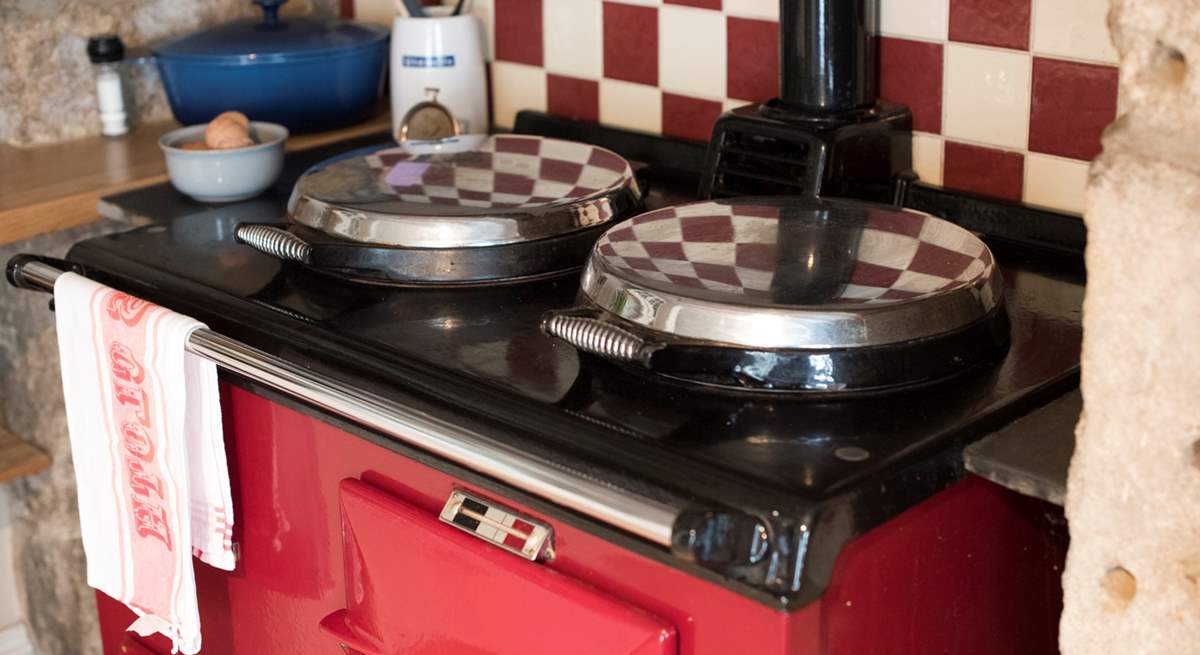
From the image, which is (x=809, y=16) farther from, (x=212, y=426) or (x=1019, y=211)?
(x=212, y=426)

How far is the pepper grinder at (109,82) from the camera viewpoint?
1.96 meters

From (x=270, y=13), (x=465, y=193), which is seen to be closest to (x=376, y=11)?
(x=270, y=13)

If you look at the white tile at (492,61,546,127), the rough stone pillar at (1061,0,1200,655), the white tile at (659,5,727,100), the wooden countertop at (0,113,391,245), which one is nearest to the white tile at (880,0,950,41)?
the white tile at (659,5,727,100)

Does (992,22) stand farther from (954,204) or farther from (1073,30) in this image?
(954,204)

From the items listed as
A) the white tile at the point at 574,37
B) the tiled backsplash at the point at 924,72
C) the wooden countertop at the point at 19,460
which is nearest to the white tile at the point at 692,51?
the tiled backsplash at the point at 924,72

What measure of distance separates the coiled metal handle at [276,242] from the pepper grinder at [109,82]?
65 centimetres

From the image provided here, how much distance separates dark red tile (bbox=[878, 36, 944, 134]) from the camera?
5.05 feet

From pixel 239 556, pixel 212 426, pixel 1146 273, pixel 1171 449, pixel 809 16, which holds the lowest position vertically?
pixel 239 556

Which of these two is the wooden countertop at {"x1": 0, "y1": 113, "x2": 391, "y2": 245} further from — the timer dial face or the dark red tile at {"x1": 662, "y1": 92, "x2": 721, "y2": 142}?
the dark red tile at {"x1": 662, "y1": 92, "x2": 721, "y2": 142}

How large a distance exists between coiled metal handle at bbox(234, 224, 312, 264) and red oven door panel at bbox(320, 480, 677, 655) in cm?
25

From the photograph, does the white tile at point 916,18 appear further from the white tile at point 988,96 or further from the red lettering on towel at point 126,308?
the red lettering on towel at point 126,308

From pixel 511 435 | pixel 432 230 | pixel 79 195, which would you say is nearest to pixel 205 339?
pixel 432 230

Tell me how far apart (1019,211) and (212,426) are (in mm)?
824

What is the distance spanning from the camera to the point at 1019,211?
1.46 meters
